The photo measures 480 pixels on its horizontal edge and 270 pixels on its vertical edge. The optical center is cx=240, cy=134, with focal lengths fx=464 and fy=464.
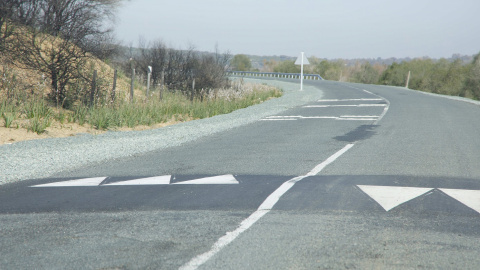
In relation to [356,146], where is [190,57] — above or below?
above

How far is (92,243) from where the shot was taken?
13.5 ft

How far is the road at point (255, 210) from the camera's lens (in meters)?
3.80

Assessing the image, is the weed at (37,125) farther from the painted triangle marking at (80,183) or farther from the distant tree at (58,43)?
the painted triangle marking at (80,183)

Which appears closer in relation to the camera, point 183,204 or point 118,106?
point 183,204

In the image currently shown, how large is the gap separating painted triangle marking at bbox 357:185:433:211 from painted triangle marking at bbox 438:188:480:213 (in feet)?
0.91

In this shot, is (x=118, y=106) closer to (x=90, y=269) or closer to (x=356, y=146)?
(x=356, y=146)

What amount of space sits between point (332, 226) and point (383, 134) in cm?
782

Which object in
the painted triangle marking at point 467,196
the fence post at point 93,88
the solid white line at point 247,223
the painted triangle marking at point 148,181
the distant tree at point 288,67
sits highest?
the distant tree at point 288,67

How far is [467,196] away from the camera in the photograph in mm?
5941

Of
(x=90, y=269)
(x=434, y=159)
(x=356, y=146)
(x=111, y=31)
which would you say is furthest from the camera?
(x=111, y=31)

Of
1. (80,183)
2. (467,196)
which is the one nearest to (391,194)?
(467,196)

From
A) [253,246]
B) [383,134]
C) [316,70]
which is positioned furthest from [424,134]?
[316,70]

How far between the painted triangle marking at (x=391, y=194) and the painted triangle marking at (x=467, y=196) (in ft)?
0.91

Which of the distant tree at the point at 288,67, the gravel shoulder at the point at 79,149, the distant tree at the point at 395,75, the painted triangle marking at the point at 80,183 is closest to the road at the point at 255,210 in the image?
the painted triangle marking at the point at 80,183
